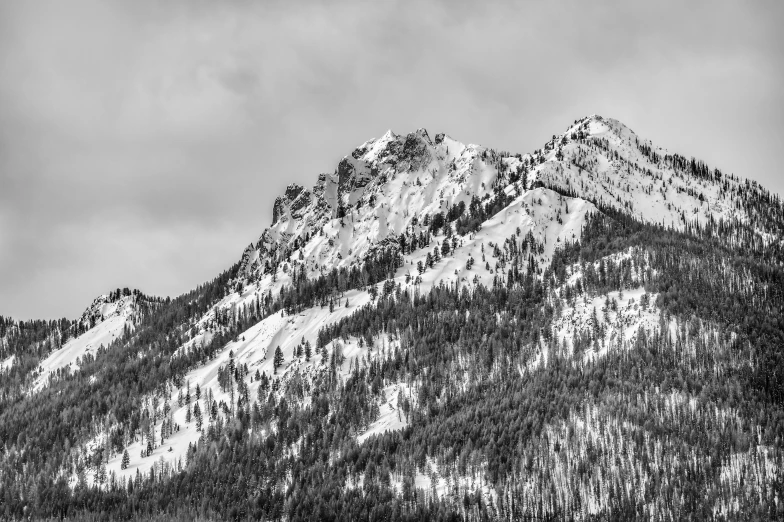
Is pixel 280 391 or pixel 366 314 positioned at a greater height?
pixel 366 314

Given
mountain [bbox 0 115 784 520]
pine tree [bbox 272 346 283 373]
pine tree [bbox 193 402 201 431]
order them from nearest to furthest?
mountain [bbox 0 115 784 520] < pine tree [bbox 193 402 201 431] < pine tree [bbox 272 346 283 373]

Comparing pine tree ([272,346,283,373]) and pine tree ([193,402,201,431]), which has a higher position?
pine tree ([272,346,283,373])

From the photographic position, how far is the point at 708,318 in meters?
132

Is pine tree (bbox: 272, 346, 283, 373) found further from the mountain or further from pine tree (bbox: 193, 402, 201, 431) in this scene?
pine tree (bbox: 193, 402, 201, 431)

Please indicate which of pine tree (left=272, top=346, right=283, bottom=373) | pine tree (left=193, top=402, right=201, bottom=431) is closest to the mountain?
pine tree (left=272, top=346, right=283, bottom=373)

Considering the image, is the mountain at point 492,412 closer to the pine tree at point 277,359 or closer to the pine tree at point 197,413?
the pine tree at point 277,359

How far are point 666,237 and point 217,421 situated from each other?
461ft

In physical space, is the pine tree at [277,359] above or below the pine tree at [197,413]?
above

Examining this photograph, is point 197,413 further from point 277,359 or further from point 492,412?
point 492,412

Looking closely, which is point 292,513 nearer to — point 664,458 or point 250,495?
point 250,495

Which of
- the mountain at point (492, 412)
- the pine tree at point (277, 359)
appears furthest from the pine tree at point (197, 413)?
the pine tree at point (277, 359)

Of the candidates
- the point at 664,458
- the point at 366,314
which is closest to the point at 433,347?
the point at 366,314

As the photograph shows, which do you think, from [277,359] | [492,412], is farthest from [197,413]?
[492,412]

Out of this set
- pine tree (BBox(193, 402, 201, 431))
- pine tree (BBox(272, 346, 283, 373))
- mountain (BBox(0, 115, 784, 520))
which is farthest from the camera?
pine tree (BBox(272, 346, 283, 373))
